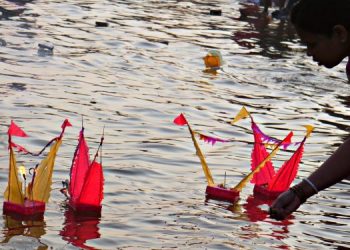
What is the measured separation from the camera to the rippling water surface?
22.9ft

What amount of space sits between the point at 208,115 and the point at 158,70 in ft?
11.1

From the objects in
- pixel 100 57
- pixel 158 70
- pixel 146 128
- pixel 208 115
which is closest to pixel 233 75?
pixel 158 70

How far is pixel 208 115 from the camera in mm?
11906

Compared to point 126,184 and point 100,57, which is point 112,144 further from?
point 100,57

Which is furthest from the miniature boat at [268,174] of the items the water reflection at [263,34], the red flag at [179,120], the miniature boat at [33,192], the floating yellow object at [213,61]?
the water reflection at [263,34]

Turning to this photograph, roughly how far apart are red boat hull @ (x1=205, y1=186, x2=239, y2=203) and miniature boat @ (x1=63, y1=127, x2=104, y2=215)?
1146mm

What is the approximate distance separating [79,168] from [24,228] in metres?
0.57

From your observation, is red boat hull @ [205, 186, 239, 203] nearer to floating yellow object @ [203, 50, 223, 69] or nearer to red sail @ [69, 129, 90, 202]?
red sail @ [69, 129, 90, 202]

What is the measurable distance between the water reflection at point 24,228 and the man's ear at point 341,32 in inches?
122

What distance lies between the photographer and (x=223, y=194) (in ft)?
25.7

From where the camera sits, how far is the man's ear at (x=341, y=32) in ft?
12.8

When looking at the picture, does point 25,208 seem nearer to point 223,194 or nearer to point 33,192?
point 33,192

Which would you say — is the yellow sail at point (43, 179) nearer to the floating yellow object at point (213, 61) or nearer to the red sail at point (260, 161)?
the red sail at point (260, 161)

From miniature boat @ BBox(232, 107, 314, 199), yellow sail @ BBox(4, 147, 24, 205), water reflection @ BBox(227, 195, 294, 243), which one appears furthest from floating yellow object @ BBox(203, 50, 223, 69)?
yellow sail @ BBox(4, 147, 24, 205)
